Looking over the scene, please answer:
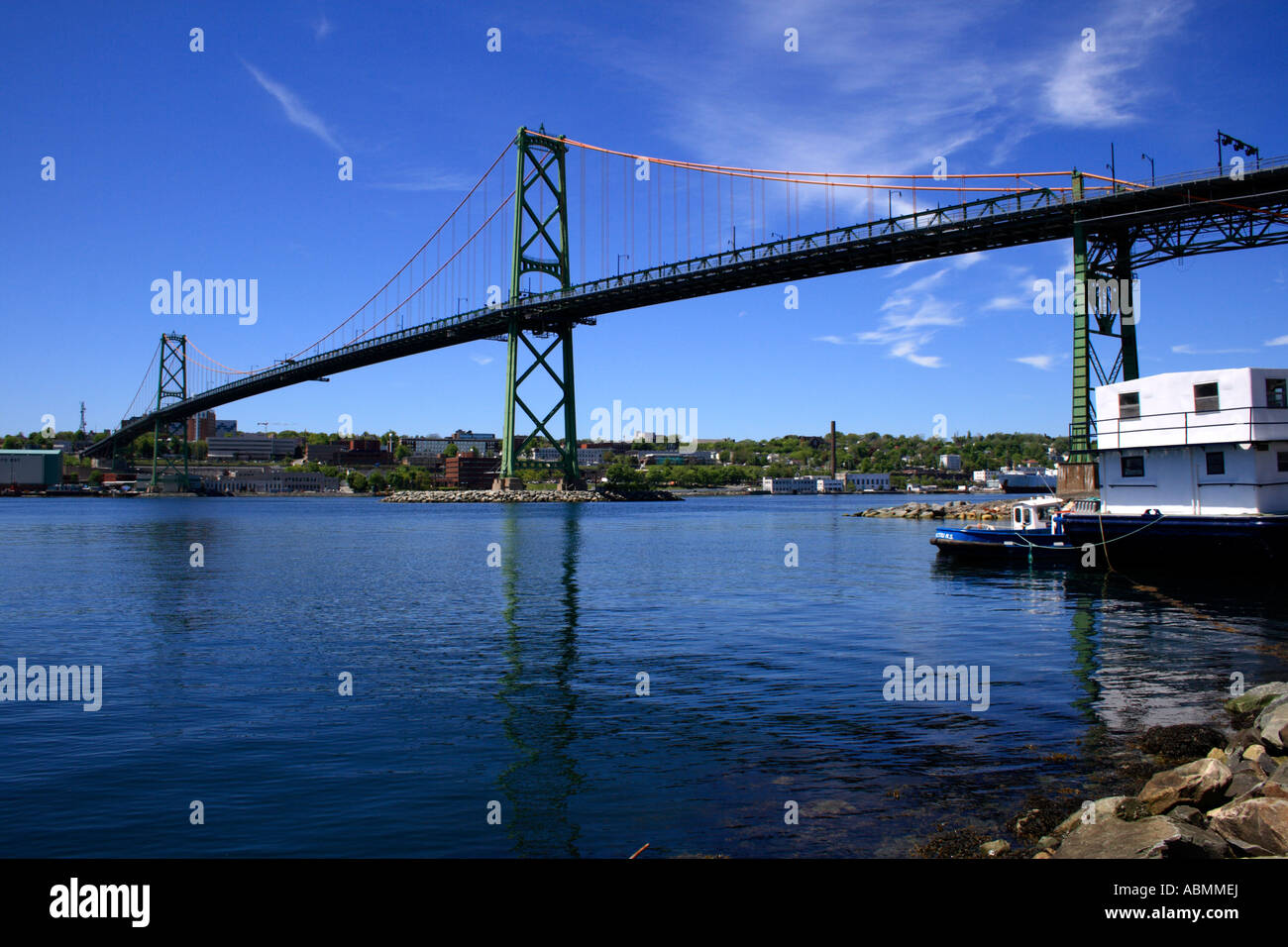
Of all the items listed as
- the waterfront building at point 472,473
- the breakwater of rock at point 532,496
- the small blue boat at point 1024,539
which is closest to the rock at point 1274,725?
the small blue boat at point 1024,539

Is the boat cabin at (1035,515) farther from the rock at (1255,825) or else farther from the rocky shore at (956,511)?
the rock at (1255,825)

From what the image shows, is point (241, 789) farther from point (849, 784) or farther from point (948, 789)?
point (948, 789)

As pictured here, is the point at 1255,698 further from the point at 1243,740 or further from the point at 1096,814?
the point at 1096,814

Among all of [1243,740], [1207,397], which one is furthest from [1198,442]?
[1243,740]

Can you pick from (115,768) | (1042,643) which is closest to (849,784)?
(115,768)

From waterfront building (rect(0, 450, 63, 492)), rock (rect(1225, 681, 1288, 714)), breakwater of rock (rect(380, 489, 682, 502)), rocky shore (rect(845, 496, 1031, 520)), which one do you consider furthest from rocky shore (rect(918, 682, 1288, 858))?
waterfront building (rect(0, 450, 63, 492))

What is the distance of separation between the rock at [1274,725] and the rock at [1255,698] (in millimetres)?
974

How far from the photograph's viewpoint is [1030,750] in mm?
9773

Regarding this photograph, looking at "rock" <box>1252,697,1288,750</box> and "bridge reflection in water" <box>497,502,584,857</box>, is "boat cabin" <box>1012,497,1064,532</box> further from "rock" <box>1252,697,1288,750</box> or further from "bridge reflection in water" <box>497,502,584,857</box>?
"rock" <box>1252,697,1288,750</box>

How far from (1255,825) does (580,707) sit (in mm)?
7970

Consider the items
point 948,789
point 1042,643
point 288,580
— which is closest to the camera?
point 948,789

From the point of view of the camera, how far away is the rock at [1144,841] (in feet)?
18.8
